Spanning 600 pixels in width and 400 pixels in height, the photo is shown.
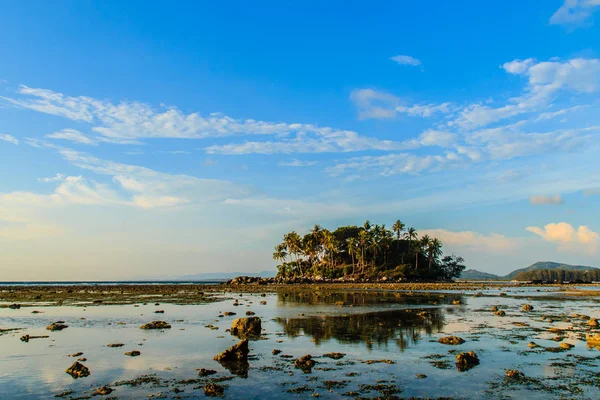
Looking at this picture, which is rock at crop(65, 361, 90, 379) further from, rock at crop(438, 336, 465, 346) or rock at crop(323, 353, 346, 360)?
rock at crop(438, 336, 465, 346)

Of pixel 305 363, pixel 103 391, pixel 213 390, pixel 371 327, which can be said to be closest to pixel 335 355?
pixel 305 363

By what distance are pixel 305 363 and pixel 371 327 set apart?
14240 millimetres

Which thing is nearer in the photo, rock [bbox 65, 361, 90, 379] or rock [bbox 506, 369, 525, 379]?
rock [bbox 506, 369, 525, 379]

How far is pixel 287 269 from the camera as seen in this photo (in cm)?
19262

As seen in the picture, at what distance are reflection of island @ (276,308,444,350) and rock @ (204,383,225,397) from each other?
11.5m

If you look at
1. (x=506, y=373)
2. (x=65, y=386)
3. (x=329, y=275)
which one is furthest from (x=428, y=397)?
(x=329, y=275)

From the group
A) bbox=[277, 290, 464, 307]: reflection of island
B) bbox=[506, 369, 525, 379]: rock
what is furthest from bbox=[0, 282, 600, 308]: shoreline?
bbox=[506, 369, 525, 379]: rock

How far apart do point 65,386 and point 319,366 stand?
38.4 feet

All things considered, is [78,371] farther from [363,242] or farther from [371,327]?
[363,242]

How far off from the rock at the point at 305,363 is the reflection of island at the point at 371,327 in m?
6.03

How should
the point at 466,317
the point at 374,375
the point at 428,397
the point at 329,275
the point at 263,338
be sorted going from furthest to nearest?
the point at 329,275 → the point at 466,317 → the point at 263,338 → the point at 374,375 → the point at 428,397

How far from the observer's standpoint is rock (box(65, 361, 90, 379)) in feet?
62.7

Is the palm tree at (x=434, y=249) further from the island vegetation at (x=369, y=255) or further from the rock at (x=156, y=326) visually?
the rock at (x=156, y=326)

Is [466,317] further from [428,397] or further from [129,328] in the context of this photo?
[129,328]
